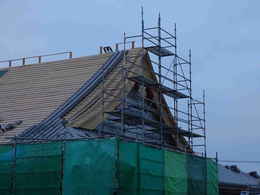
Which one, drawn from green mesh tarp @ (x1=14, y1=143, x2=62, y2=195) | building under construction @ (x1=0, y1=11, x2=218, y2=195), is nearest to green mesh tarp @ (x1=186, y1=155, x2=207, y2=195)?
building under construction @ (x1=0, y1=11, x2=218, y2=195)

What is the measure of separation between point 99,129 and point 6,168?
14.3 ft

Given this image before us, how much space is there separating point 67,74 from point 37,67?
9.02 feet

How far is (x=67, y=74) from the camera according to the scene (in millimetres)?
24016

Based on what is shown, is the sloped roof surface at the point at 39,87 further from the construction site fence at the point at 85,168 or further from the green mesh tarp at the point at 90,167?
the green mesh tarp at the point at 90,167

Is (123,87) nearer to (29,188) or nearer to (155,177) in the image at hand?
(155,177)

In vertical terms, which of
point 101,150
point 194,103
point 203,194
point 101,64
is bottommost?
point 203,194

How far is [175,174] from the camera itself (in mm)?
18703

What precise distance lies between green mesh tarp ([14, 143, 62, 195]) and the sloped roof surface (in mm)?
3326

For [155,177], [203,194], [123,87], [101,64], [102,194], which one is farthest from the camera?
[101,64]

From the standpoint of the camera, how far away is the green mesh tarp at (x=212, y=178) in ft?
72.9

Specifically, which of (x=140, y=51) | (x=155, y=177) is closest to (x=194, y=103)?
(x=140, y=51)

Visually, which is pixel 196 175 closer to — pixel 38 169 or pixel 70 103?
pixel 70 103

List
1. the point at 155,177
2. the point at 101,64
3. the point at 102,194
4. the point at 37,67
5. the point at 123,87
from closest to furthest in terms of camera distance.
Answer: the point at 102,194 → the point at 155,177 → the point at 123,87 → the point at 101,64 → the point at 37,67

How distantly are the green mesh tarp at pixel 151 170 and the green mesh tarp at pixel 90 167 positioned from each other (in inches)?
64.2
